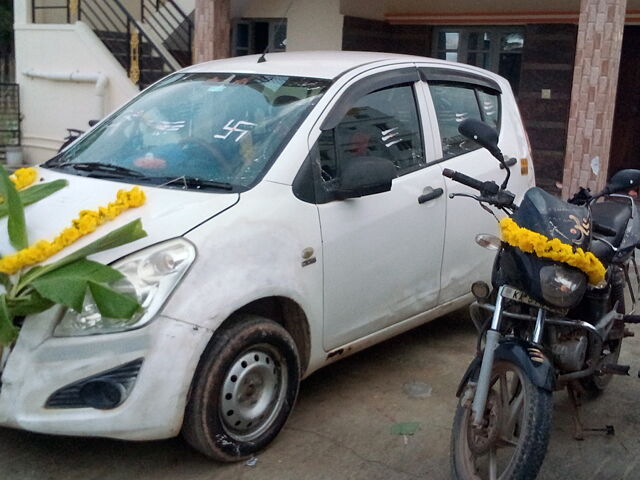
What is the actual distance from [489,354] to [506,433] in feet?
1.05

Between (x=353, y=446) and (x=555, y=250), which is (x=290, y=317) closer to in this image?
(x=353, y=446)

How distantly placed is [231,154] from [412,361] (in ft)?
6.07

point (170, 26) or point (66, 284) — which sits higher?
point (170, 26)

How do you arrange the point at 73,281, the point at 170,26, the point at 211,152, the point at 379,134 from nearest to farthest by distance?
the point at 73,281 → the point at 211,152 → the point at 379,134 → the point at 170,26

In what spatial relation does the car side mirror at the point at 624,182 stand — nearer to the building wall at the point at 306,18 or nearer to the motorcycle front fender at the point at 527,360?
the motorcycle front fender at the point at 527,360

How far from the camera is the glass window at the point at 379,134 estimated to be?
4.24 metres

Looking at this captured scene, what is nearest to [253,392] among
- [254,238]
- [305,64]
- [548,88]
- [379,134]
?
[254,238]

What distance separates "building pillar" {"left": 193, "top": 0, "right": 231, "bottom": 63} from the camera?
410 inches

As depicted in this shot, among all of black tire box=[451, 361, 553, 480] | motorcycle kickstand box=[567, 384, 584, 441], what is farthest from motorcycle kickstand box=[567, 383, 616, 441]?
black tire box=[451, 361, 553, 480]

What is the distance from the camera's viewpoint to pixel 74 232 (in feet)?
11.4

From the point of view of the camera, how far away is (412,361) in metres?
5.13

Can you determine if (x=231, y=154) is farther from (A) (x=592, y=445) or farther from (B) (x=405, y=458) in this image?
(A) (x=592, y=445)

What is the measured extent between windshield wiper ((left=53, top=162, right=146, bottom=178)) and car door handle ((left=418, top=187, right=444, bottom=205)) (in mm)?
1501

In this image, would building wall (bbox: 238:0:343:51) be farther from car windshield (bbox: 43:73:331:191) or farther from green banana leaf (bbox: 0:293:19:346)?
green banana leaf (bbox: 0:293:19:346)
